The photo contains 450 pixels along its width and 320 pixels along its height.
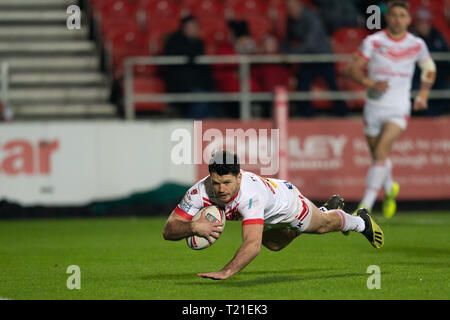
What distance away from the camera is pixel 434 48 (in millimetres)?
15906

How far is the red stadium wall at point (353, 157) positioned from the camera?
14.7m

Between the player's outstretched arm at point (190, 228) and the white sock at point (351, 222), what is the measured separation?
1529mm

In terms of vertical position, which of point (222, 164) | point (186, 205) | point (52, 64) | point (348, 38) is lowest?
point (186, 205)

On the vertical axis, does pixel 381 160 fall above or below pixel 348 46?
below

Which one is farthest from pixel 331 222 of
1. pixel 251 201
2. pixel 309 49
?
pixel 309 49

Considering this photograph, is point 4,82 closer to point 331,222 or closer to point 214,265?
point 214,265

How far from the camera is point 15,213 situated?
47.3 ft

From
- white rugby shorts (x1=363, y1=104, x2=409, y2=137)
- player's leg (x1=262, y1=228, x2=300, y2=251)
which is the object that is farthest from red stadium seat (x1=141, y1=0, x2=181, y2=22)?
player's leg (x1=262, y1=228, x2=300, y2=251)

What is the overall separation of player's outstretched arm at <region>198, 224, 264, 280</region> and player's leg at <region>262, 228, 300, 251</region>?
1465mm

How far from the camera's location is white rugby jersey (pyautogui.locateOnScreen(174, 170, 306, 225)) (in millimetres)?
6582

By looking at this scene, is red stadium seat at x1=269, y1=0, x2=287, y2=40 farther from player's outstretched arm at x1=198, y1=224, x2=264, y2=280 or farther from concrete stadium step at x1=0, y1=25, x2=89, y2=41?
player's outstretched arm at x1=198, y1=224, x2=264, y2=280

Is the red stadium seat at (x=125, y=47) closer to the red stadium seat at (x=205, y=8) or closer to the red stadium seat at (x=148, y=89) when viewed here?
the red stadium seat at (x=148, y=89)

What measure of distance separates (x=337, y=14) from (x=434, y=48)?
7.47 ft

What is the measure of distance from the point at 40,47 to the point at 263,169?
18.9 feet
